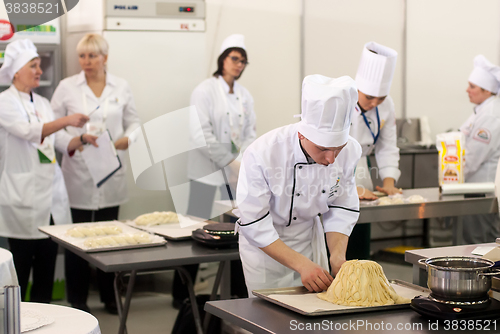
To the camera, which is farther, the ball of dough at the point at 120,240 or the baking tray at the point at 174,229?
the baking tray at the point at 174,229

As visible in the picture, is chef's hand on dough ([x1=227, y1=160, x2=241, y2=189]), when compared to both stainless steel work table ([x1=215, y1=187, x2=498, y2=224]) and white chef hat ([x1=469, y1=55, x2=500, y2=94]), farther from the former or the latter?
white chef hat ([x1=469, y1=55, x2=500, y2=94])

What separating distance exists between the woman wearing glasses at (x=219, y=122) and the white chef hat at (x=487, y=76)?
1.48m

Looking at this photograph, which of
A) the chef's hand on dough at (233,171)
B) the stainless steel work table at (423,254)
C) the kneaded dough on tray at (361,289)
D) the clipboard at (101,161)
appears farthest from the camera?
the clipboard at (101,161)

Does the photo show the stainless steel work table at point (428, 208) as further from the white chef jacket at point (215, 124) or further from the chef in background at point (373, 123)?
the white chef jacket at point (215, 124)

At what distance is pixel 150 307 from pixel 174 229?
1.10 meters

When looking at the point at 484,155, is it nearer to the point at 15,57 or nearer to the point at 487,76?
the point at 487,76

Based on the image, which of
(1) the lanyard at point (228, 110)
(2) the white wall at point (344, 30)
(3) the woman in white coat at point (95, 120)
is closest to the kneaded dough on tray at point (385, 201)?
(1) the lanyard at point (228, 110)

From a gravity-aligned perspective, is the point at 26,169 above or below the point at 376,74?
below

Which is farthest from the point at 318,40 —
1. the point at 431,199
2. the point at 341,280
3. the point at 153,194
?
the point at 341,280

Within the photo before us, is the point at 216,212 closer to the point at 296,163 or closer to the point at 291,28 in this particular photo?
the point at 296,163

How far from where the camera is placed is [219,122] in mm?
3834

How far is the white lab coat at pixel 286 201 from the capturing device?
176cm

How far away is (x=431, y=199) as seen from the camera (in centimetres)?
303

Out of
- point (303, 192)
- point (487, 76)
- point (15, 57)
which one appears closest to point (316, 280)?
point (303, 192)
